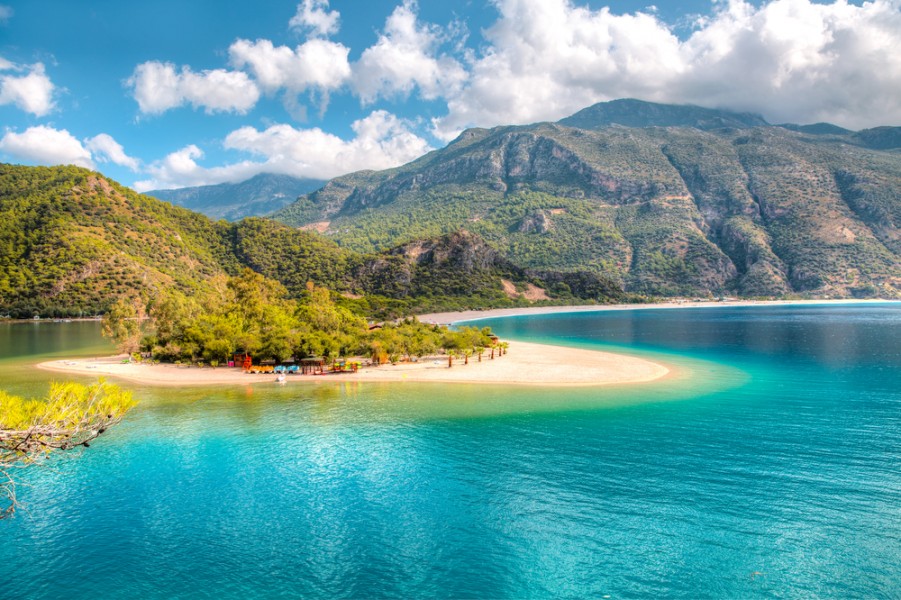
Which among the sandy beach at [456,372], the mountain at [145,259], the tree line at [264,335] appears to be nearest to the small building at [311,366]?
the sandy beach at [456,372]

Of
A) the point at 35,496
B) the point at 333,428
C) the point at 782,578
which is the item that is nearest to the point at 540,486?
the point at 782,578

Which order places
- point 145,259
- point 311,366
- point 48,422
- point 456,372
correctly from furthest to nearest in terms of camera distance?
point 145,259 < point 311,366 < point 456,372 < point 48,422

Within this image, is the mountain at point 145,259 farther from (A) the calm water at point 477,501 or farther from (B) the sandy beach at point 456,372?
(A) the calm water at point 477,501

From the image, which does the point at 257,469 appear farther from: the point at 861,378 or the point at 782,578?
the point at 861,378

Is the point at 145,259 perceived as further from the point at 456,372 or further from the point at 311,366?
the point at 456,372

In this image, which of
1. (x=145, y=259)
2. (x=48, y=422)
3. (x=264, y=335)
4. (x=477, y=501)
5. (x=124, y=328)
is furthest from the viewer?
(x=145, y=259)

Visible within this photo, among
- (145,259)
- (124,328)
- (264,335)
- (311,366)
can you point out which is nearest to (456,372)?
(311,366)

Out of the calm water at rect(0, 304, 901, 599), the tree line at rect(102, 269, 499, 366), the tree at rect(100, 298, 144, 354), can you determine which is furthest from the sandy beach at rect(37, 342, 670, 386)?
the calm water at rect(0, 304, 901, 599)
